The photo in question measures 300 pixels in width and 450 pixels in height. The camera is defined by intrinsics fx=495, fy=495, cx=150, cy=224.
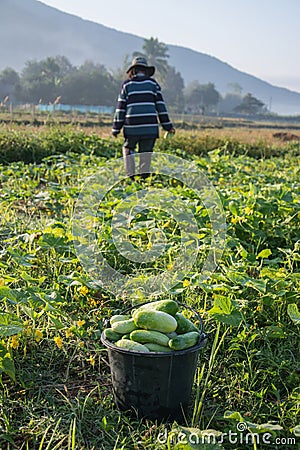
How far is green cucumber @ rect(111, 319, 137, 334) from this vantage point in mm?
1738

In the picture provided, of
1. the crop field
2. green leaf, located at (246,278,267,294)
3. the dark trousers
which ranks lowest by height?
the crop field

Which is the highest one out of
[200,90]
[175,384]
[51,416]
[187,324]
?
[200,90]

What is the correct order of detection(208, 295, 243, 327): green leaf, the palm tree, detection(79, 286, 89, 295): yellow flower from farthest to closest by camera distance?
the palm tree → detection(79, 286, 89, 295): yellow flower → detection(208, 295, 243, 327): green leaf

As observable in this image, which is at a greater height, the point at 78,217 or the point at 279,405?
the point at 78,217

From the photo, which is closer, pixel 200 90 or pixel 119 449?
pixel 119 449

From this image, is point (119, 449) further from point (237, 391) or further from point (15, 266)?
point (15, 266)

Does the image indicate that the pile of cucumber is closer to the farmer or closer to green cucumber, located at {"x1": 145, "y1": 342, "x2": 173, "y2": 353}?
green cucumber, located at {"x1": 145, "y1": 342, "x2": 173, "y2": 353}

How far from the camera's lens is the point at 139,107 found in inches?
211

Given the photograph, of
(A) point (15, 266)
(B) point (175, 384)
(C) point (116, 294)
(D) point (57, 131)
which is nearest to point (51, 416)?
(B) point (175, 384)

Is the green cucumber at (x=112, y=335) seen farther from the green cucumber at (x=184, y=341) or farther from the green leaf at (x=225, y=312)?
the green leaf at (x=225, y=312)

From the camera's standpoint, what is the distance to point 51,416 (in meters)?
1.70

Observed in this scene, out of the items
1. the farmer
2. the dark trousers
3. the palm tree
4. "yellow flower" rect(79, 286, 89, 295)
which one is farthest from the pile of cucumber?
the palm tree

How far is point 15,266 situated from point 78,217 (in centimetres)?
78

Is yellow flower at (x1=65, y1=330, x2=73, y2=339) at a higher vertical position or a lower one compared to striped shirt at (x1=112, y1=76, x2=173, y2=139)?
lower
